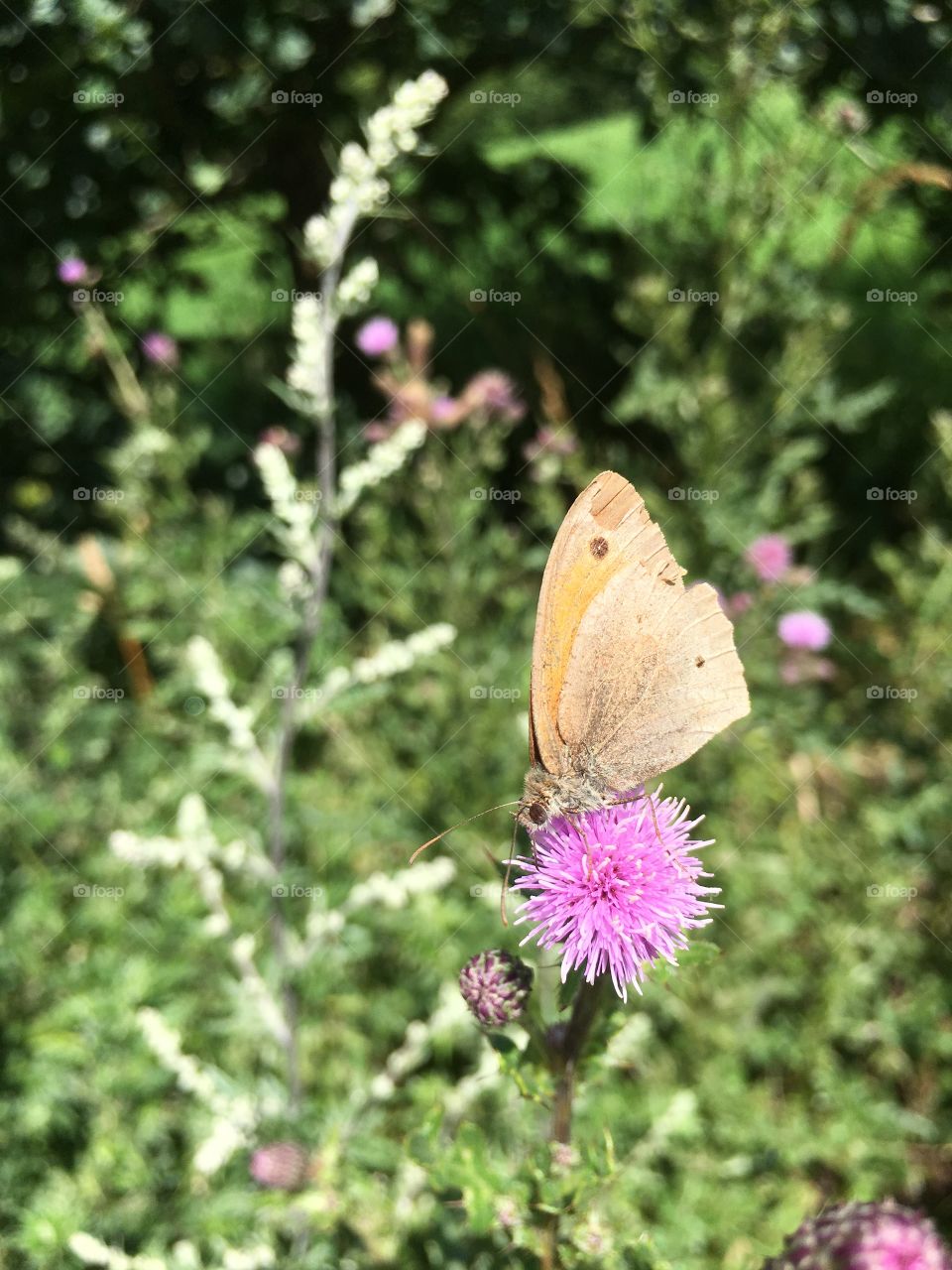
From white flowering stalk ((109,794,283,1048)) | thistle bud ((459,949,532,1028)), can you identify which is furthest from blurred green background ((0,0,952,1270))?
thistle bud ((459,949,532,1028))

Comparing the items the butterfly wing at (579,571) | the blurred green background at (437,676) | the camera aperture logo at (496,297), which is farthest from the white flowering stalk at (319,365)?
the camera aperture logo at (496,297)

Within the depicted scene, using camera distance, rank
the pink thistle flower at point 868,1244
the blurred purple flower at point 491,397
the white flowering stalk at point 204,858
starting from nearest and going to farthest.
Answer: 1. the pink thistle flower at point 868,1244
2. the white flowering stalk at point 204,858
3. the blurred purple flower at point 491,397

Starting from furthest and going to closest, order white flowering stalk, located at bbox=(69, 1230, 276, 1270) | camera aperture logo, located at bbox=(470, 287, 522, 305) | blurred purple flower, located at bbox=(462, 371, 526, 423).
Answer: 1. camera aperture logo, located at bbox=(470, 287, 522, 305)
2. blurred purple flower, located at bbox=(462, 371, 526, 423)
3. white flowering stalk, located at bbox=(69, 1230, 276, 1270)

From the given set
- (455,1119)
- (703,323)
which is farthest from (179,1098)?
(703,323)

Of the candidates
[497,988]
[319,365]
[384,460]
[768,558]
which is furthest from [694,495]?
[497,988]

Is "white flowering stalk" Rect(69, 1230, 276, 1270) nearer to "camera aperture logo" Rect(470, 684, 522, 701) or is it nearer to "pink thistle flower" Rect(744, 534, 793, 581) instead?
"camera aperture logo" Rect(470, 684, 522, 701)

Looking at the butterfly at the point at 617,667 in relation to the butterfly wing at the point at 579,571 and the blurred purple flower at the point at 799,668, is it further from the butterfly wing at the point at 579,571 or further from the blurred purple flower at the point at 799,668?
the blurred purple flower at the point at 799,668
